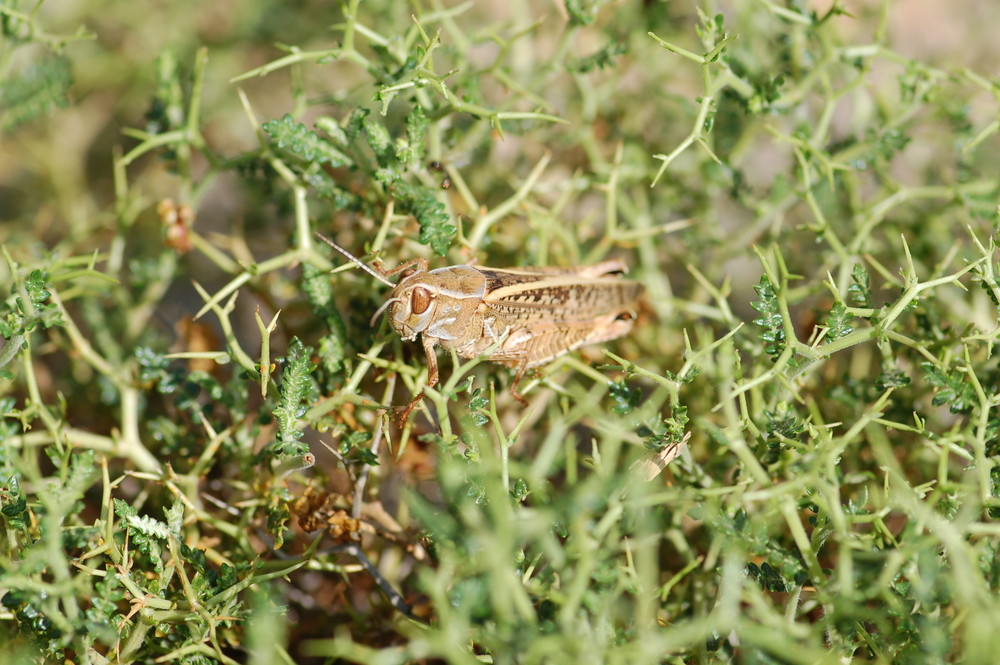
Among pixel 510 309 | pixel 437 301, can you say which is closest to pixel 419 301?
pixel 437 301

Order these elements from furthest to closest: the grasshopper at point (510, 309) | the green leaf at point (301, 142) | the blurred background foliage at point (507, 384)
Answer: the grasshopper at point (510, 309) < the green leaf at point (301, 142) < the blurred background foliage at point (507, 384)

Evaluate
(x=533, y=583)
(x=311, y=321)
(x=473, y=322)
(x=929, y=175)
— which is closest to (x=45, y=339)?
(x=311, y=321)

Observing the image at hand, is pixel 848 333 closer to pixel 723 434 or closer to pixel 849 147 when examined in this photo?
pixel 723 434

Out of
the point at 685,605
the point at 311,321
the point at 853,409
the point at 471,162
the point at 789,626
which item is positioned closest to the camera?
the point at 789,626

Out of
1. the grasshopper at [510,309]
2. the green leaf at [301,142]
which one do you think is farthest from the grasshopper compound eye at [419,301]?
the green leaf at [301,142]

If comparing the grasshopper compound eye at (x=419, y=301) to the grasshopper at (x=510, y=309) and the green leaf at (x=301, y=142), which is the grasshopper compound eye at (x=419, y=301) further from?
the green leaf at (x=301, y=142)

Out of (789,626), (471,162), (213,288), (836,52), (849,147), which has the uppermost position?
(836,52)

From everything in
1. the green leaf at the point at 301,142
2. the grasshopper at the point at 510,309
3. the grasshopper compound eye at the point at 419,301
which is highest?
the green leaf at the point at 301,142

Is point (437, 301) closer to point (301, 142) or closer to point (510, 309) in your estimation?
point (510, 309)
